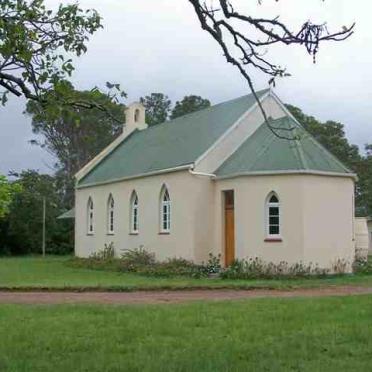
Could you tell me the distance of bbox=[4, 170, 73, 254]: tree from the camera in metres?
49.2

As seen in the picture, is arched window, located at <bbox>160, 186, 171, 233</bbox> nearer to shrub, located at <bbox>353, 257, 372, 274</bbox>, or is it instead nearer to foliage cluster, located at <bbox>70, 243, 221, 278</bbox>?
foliage cluster, located at <bbox>70, 243, 221, 278</bbox>

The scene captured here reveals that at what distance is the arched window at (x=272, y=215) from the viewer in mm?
24797

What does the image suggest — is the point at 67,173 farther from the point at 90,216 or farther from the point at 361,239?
the point at 361,239

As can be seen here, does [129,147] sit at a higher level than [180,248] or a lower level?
higher

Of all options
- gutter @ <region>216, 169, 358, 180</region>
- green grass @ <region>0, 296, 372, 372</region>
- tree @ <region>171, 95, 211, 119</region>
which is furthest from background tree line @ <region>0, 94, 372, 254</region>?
green grass @ <region>0, 296, 372, 372</region>

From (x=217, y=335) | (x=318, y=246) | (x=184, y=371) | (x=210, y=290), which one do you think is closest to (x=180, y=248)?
(x=318, y=246)

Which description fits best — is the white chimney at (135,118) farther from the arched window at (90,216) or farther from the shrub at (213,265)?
the shrub at (213,265)

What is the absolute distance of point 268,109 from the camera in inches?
1163

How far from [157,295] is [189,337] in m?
7.96

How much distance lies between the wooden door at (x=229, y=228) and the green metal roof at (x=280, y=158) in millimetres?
990

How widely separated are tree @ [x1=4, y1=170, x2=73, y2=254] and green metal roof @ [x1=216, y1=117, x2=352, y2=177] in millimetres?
25114

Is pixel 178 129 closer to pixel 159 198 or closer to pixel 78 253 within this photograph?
pixel 159 198

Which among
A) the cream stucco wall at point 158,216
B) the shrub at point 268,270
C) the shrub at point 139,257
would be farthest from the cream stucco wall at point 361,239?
the shrub at point 139,257

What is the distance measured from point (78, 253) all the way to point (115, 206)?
18.8ft
